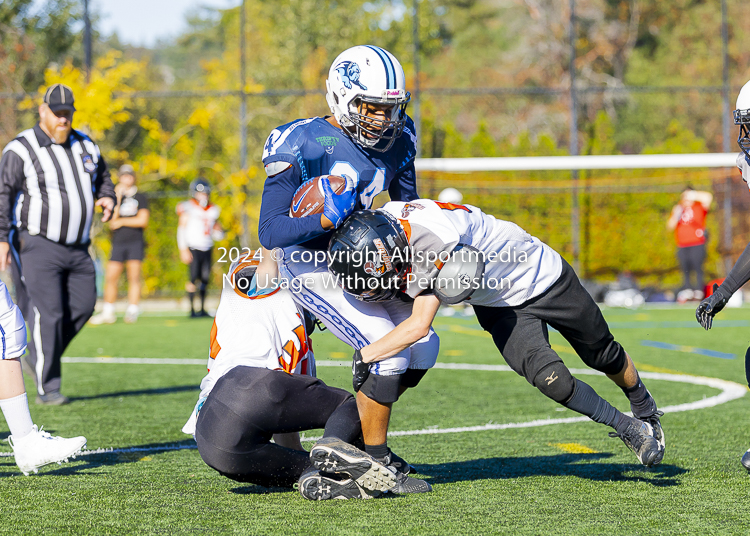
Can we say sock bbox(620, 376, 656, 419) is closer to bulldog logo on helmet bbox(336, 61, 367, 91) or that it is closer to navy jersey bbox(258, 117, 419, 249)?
navy jersey bbox(258, 117, 419, 249)

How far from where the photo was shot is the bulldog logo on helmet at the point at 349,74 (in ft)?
11.9

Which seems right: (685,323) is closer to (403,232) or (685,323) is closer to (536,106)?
(403,232)

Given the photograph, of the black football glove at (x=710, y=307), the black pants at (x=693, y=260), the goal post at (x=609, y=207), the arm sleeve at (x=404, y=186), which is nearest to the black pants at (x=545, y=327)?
the black football glove at (x=710, y=307)

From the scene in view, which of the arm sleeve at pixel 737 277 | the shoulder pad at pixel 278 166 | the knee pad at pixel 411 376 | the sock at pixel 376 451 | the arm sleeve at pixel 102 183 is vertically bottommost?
the sock at pixel 376 451

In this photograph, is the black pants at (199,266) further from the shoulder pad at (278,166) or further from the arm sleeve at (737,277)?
the arm sleeve at (737,277)

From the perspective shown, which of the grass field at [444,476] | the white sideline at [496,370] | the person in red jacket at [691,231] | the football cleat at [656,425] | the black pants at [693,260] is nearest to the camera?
the grass field at [444,476]

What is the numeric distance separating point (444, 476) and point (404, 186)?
1229mm

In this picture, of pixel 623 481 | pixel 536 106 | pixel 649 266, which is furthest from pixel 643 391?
pixel 536 106

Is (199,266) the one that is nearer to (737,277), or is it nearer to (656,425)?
(656,425)

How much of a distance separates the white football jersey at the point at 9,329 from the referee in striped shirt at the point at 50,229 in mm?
2059

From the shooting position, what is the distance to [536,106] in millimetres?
26500

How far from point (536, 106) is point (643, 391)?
23689mm

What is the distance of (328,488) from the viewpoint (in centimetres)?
320

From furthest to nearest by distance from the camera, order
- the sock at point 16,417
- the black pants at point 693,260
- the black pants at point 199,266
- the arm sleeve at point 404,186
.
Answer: the black pants at point 693,260 → the black pants at point 199,266 → the arm sleeve at point 404,186 → the sock at point 16,417
